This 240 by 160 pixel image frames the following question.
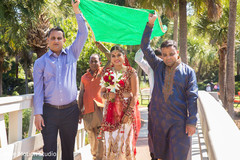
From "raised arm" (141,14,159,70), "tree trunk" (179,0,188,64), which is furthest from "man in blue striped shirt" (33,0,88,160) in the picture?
"tree trunk" (179,0,188,64)

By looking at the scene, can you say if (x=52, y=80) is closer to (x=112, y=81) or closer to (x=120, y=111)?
(x=112, y=81)

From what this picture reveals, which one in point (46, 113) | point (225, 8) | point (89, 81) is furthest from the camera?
point (225, 8)

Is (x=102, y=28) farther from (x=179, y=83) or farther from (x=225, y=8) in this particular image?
(x=225, y=8)

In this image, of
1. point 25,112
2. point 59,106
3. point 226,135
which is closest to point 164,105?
point 59,106

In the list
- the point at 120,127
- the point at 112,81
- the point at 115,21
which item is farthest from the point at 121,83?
the point at 115,21

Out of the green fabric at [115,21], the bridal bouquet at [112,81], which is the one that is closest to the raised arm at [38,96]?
the bridal bouquet at [112,81]

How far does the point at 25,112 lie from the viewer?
8336mm

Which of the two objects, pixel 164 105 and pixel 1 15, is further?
pixel 1 15

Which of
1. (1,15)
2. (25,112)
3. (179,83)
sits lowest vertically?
(25,112)

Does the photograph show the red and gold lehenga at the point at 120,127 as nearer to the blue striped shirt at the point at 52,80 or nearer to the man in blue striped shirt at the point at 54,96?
the man in blue striped shirt at the point at 54,96

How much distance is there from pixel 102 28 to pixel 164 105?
2405 mm

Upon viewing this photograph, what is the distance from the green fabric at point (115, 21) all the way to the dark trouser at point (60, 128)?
1753 millimetres

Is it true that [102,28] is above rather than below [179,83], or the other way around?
above

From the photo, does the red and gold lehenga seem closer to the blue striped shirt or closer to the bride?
the bride
